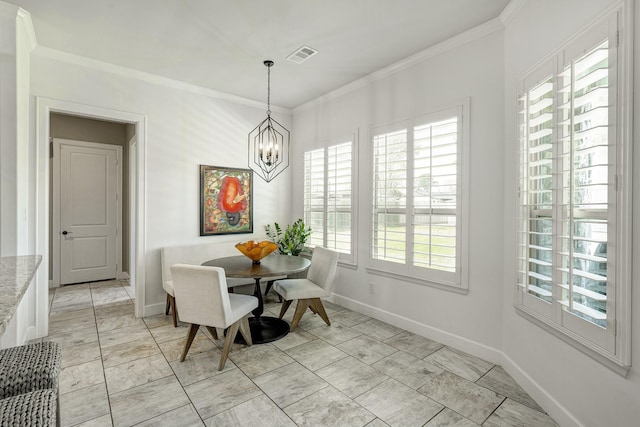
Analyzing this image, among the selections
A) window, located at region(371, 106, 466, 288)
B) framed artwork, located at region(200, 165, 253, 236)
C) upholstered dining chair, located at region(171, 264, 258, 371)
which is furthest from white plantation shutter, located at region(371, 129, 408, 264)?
framed artwork, located at region(200, 165, 253, 236)

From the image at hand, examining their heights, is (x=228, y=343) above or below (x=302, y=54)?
below

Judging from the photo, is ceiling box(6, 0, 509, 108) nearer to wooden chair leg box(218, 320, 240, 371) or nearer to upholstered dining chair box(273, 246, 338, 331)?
upholstered dining chair box(273, 246, 338, 331)

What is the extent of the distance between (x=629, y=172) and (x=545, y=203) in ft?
2.00

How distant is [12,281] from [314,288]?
8.25ft

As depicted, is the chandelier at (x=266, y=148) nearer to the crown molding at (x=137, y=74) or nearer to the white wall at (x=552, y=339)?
the crown molding at (x=137, y=74)

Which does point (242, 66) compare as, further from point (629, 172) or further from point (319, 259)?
point (629, 172)

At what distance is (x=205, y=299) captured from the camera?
2.60 meters

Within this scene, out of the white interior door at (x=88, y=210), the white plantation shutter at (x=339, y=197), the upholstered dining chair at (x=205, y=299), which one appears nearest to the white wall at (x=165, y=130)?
the white plantation shutter at (x=339, y=197)

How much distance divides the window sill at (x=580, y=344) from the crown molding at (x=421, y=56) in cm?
228

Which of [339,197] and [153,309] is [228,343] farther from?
[339,197]

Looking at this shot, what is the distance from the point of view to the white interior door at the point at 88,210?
5.27 metres

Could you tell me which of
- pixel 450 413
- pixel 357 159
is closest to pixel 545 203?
pixel 450 413

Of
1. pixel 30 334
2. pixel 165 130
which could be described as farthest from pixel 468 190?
pixel 30 334

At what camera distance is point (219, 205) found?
4.43m
